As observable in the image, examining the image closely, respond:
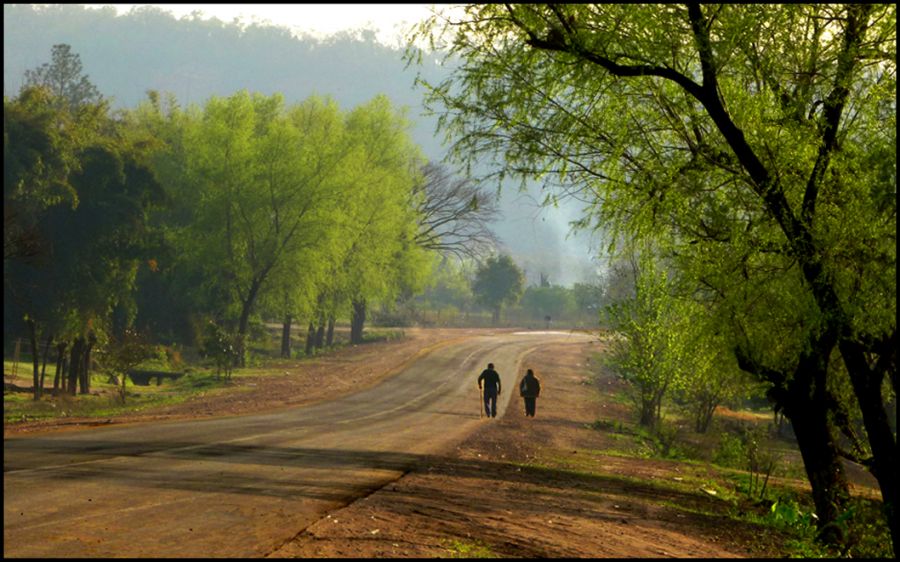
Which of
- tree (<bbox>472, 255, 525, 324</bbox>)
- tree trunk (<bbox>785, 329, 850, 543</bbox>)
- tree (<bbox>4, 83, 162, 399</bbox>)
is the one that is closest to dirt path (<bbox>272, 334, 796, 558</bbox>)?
tree trunk (<bbox>785, 329, 850, 543</bbox>)

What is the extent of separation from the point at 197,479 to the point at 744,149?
918 cm

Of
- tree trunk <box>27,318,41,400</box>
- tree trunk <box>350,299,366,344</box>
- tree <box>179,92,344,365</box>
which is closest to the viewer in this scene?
tree trunk <box>27,318,41,400</box>

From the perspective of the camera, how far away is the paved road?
8.20 metres

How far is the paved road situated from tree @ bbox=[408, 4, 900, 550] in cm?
595

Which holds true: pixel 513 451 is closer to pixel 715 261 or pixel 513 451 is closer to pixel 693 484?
pixel 693 484

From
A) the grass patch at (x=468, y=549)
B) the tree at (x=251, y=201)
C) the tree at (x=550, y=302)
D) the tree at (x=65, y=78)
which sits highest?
the tree at (x=65, y=78)

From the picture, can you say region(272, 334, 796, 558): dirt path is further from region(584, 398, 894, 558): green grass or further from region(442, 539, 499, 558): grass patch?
region(584, 398, 894, 558): green grass

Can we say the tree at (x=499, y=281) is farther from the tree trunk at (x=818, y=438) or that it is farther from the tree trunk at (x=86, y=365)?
the tree trunk at (x=818, y=438)

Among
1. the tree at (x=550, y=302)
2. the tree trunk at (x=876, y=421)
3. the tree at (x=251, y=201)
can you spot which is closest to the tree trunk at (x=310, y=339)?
the tree at (x=251, y=201)

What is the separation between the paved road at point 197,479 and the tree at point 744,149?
5.95m

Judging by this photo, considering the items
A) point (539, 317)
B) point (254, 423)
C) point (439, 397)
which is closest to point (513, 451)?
point (254, 423)

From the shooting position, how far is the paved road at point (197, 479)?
8.20 m

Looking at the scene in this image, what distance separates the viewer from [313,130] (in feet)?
173

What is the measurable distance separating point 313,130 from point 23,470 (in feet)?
139
